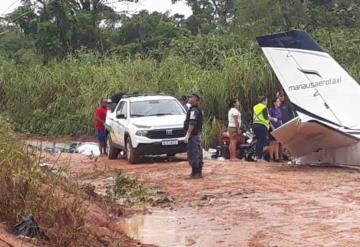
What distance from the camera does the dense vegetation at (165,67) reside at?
77.3ft

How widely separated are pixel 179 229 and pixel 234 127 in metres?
8.23

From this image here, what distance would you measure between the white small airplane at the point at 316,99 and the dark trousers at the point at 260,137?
177 cm

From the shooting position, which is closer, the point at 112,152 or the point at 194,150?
the point at 194,150

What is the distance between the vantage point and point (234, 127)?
58.2 feet

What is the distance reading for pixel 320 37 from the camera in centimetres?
2683

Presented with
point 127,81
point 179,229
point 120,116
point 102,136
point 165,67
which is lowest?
point 179,229

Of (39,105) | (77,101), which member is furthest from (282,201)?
(39,105)

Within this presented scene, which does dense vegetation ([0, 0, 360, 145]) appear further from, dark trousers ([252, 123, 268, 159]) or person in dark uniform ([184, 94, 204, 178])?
person in dark uniform ([184, 94, 204, 178])

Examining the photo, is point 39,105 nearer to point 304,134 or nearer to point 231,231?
point 304,134

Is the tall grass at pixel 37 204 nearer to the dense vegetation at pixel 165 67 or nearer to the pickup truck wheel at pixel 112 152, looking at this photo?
the pickup truck wheel at pixel 112 152

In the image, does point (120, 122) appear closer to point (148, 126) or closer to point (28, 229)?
point (148, 126)

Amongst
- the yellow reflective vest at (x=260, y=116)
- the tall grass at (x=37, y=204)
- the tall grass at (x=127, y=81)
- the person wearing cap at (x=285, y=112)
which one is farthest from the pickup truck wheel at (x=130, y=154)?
the tall grass at (x=37, y=204)

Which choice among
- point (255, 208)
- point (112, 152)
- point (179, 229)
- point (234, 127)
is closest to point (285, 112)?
point (234, 127)

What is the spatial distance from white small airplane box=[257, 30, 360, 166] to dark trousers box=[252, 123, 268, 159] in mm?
1769
